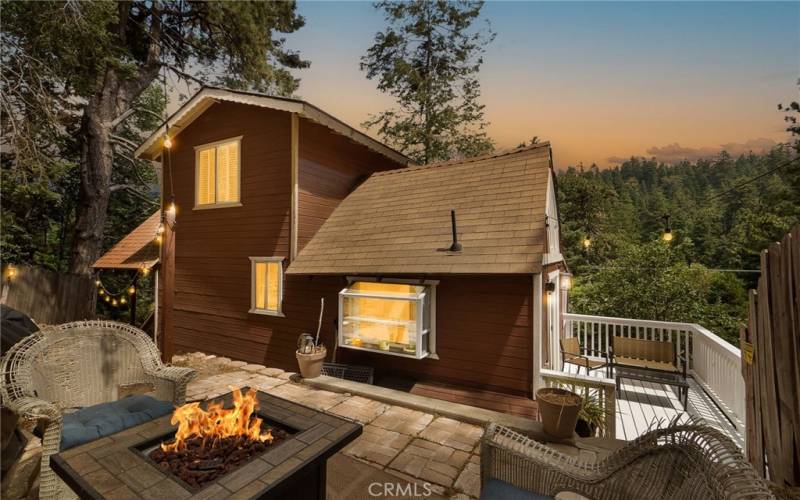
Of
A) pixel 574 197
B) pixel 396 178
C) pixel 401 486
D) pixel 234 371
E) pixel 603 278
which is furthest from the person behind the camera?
pixel 574 197

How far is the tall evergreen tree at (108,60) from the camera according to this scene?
8.52 meters

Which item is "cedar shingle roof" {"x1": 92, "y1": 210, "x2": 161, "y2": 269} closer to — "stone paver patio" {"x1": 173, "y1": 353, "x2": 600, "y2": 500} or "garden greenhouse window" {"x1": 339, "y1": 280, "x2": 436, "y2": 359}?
"stone paver patio" {"x1": 173, "y1": 353, "x2": 600, "y2": 500}

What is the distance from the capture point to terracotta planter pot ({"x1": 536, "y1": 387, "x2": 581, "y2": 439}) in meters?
3.46

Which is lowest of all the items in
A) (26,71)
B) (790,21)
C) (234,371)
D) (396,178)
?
(234,371)

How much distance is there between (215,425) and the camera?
240 cm

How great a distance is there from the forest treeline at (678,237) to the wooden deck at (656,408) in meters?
4.21

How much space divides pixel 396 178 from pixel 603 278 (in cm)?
841

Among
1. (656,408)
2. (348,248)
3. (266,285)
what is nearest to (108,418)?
(348,248)

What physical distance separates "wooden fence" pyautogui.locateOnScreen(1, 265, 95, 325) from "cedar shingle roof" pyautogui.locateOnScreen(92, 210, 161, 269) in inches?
139

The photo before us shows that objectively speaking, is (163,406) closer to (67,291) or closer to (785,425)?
(785,425)

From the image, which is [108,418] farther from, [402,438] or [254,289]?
[254,289]

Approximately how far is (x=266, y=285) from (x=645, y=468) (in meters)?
7.25

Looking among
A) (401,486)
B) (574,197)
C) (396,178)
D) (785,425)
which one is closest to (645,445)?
(785,425)

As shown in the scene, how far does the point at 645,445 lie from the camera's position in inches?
75.8
